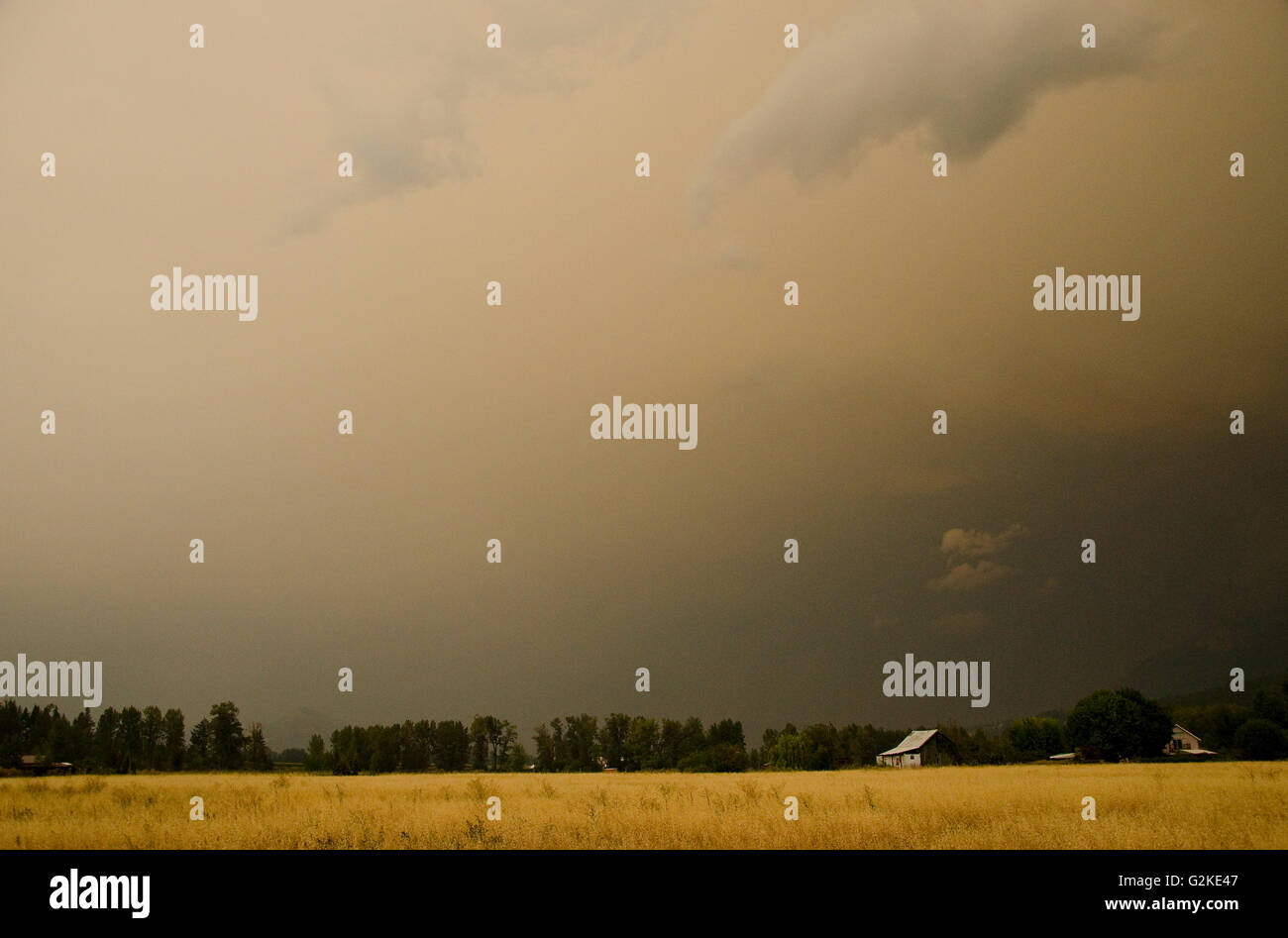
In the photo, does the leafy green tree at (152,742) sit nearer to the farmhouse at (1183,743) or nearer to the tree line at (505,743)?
the tree line at (505,743)

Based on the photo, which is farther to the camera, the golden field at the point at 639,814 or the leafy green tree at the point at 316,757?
the leafy green tree at the point at 316,757

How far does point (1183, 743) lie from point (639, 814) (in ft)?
86.9

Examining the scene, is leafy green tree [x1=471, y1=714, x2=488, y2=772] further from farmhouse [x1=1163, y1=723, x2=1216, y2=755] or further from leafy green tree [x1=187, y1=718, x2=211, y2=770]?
farmhouse [x1=1163, y1=723, x2=1216, y2=755]

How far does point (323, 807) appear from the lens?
48.7 ft

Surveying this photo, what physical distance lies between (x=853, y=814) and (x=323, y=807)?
8.81 metres

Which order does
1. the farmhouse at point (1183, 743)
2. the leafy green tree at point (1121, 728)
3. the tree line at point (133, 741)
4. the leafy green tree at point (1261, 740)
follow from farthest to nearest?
the leafy green tree at point (1121, 728) < the farmhouse at point (1183, 743) < the leafy green tree at point (1261, 740) < the tree line at point (133, 741)

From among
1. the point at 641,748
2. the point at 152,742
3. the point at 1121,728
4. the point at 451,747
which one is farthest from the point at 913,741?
the point at 152,742

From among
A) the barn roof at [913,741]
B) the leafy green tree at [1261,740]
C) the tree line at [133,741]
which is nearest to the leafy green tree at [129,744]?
the tree line at [133,741]

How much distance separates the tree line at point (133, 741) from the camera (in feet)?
67.3

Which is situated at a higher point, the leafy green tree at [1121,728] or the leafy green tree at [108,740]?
the leafy green tree at [108,740]

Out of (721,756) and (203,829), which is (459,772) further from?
(203,829)

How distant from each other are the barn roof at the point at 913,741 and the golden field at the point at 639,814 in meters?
12.7

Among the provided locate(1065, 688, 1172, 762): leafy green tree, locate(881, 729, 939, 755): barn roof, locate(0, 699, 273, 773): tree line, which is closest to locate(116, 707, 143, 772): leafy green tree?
locate(0, 699, 273, 773): tree line
